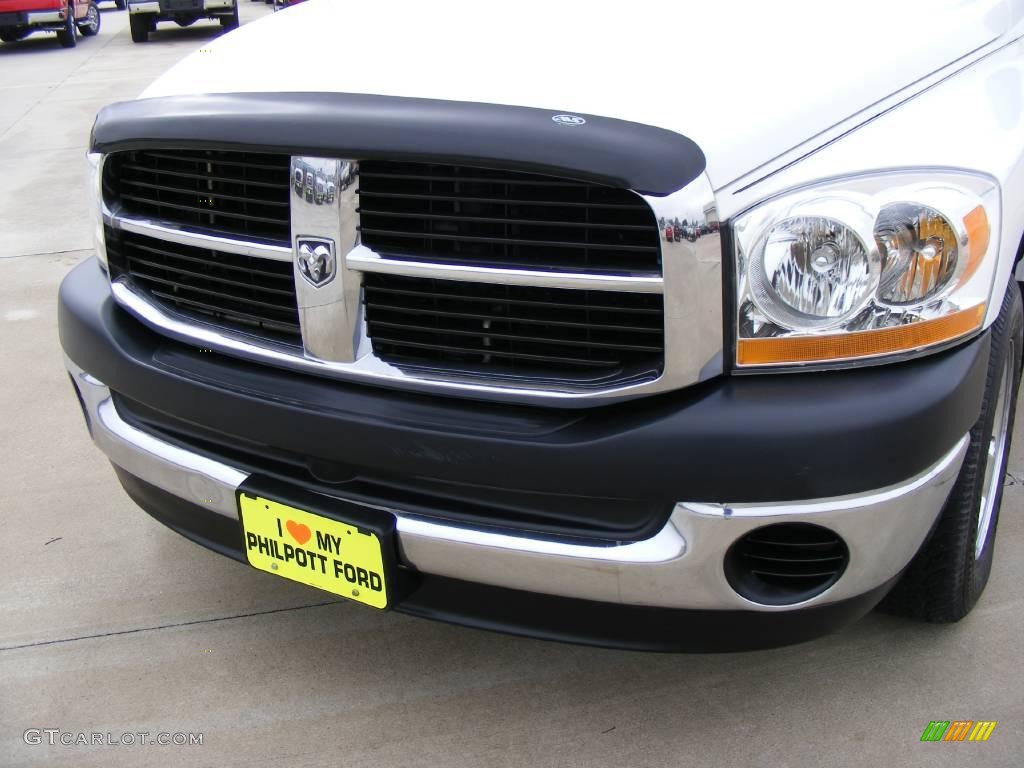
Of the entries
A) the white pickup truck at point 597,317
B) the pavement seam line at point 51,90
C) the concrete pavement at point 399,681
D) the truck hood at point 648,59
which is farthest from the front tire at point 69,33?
the white pickup truck at point 597,317

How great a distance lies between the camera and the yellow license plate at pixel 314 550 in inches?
78.6

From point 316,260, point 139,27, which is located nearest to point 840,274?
point 316,260

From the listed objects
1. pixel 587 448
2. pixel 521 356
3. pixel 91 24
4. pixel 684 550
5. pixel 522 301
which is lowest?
pixel 684 550

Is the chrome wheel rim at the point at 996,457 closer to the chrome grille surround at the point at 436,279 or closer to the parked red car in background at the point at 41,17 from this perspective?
the chrome grille surround at the point at 436,279

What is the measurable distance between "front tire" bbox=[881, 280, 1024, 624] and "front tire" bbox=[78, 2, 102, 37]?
18301mm

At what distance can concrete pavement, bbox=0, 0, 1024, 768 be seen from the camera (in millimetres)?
2213

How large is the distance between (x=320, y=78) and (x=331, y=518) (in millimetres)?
870

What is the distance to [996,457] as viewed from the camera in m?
2.55

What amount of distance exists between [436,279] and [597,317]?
11.6 inches

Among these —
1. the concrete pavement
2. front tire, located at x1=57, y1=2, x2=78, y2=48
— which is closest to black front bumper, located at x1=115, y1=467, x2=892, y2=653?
the concrete pavement

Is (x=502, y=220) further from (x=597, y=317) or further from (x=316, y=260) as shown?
(x=316, y=260)

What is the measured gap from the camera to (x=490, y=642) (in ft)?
8.45

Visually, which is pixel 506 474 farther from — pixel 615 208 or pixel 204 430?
pixel 204 430

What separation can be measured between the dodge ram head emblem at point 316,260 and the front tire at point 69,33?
1647 centimetres
